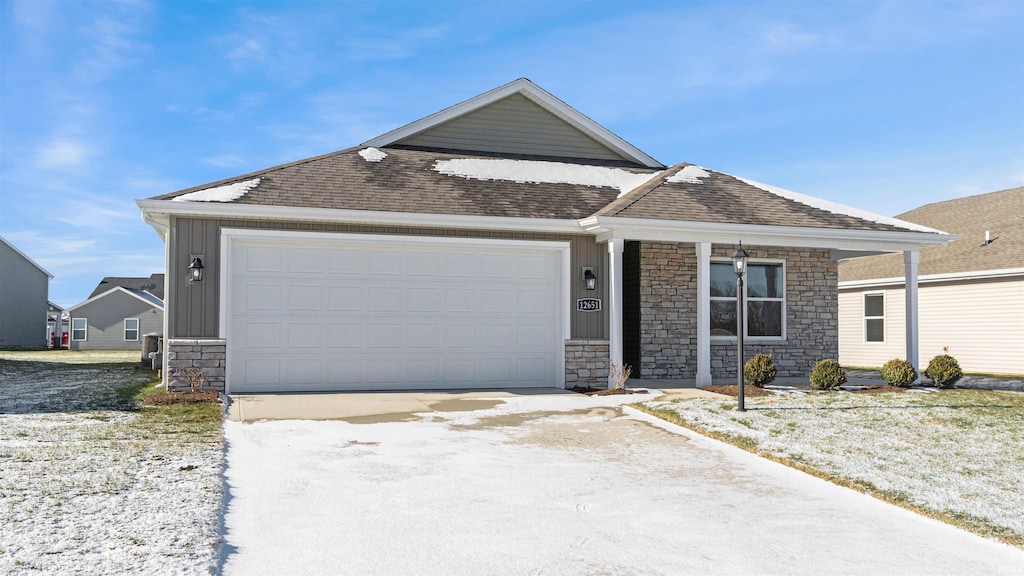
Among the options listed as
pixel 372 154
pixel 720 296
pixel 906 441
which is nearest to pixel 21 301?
pixel 372 154

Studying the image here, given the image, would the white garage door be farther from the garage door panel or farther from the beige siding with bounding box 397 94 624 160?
the beige siding with bounding box 397 94 624 160

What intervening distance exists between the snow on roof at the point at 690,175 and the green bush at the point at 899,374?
186 inches

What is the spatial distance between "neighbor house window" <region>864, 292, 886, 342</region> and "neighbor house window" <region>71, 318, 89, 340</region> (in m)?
35.0

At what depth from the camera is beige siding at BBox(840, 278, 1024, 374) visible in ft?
56.6

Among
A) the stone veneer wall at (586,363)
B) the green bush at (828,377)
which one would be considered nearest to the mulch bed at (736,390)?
the green bush at (828,377)

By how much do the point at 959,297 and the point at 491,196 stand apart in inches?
475

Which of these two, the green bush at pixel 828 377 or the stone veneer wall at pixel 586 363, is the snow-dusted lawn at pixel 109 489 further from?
the green bush at pixel 828 377

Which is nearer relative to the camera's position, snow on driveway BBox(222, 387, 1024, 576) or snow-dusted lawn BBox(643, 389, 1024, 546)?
snow on driveway BBox(222, 387, 1024, 576)

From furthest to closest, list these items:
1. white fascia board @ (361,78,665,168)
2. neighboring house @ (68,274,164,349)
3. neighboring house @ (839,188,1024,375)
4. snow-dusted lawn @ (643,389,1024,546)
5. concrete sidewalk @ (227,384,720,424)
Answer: neighboring house @ (68,274,164,349) → neighboring house @ (839,188,1024,375) → white fascia board @ (361,78,665,168) → concrete sidewalk @ (227,384,720,424) → snow-dusted lawn @ (643,389,1024,546)

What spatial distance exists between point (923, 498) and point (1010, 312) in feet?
46.0

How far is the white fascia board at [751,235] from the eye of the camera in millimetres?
12594

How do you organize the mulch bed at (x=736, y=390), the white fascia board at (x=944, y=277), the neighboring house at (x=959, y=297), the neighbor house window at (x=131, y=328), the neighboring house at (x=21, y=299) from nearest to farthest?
the mulch bed at (x=736, y=390)
the white fascia board at (x=944, y=277)
the neighboring house at (x=959, y=297)
the neighboring house at (x=21, y=299)
the neighbor house window at (x=131, y=328)

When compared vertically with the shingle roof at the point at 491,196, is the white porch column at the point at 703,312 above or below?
below

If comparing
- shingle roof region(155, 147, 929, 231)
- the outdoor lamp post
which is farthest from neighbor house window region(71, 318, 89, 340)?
the outdoor lamp post
